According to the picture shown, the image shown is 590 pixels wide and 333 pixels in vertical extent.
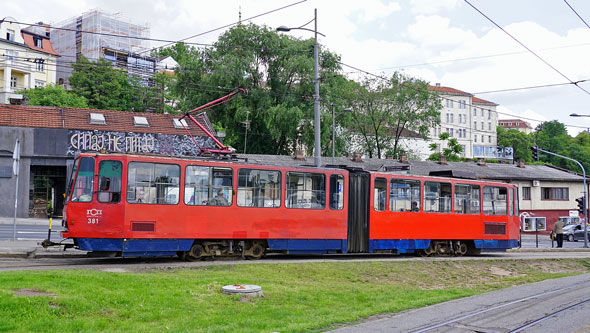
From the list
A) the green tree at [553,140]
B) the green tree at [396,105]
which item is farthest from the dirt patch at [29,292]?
the green tree at [553,140]

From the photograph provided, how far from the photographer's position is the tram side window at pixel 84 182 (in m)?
16.4

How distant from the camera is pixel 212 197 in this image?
18.2 metres

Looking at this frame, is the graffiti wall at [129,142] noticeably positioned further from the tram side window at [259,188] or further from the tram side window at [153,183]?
the tram side window at [153,183]

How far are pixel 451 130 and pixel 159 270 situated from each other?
11524cm

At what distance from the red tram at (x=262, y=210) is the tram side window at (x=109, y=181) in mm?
28

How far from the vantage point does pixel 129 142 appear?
127 feet

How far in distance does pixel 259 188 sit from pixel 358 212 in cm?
412

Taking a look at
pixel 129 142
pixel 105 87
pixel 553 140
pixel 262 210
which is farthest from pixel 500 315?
pixel 553 140

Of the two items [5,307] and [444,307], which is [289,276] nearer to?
[444,307]

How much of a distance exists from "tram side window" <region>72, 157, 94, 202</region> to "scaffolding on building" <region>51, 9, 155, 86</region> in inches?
2338

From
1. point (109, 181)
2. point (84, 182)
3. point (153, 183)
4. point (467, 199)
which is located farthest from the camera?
point (467, 199)

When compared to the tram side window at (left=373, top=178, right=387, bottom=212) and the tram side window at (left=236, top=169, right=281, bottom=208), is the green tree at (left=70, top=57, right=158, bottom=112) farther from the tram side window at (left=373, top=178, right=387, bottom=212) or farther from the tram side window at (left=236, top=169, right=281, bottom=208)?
the tram side window at (left=236, top=169, right=281, bottom=208)

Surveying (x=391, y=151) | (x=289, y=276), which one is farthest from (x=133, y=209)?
(x=391, y=151)

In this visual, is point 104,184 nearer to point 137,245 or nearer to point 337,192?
point 137,245
